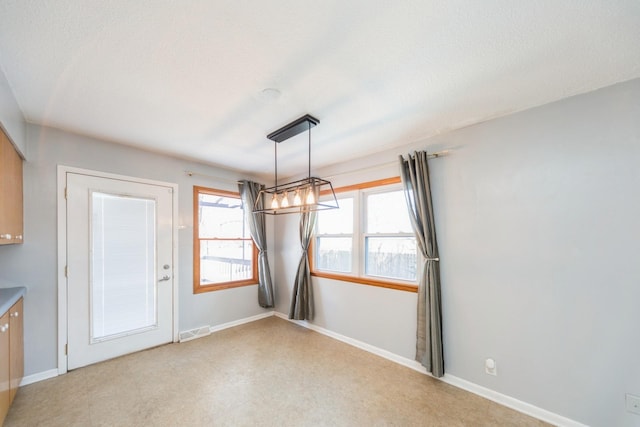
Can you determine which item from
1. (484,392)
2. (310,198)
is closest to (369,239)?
(310,198)

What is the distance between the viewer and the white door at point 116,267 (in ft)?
9.32

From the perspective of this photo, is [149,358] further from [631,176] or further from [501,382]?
[631,176]

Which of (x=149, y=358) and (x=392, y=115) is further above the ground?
(x=392, y=115)

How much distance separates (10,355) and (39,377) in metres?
0.75

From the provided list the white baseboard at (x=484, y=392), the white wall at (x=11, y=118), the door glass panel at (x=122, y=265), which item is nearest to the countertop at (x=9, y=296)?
the door glass panel at (x=122, y=265)

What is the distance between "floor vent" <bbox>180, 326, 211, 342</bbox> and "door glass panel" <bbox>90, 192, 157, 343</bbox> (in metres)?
0.45

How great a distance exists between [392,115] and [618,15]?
1411 mm

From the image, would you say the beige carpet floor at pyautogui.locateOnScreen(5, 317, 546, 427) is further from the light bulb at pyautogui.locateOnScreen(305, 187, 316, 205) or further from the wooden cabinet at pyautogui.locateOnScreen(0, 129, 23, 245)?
the light bulb at pyautogui.locateOnScreen(305, 187, 316, 205)

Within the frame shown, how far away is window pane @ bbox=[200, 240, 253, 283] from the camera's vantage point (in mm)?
3992

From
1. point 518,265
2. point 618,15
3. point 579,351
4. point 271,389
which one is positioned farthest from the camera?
point 271,389

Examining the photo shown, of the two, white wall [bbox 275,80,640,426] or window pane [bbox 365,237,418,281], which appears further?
window pane [bbox 365,237,418,281]

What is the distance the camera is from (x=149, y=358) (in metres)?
3.06

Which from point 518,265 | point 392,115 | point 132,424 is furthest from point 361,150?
point 132,424

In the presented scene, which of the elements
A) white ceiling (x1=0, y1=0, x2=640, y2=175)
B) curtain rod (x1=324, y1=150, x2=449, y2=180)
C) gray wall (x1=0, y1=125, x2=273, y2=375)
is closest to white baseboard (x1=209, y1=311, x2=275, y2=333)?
gray wall (x1=0, y1=125, x2=273, y2=375)
